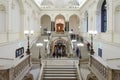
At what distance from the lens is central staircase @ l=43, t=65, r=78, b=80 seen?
16.6 metres

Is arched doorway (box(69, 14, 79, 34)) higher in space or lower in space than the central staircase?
higher

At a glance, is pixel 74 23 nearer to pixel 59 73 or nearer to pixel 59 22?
pixel 59 22

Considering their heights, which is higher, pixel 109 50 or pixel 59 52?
pixel 109 50

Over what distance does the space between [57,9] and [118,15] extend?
85.1 feet

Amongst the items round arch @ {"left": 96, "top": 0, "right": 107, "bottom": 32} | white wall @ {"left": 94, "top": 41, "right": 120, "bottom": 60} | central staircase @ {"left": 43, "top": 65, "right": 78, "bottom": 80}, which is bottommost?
central staircase @ {"left": 43, "top": 65, "right": 78, "bottom": 80}

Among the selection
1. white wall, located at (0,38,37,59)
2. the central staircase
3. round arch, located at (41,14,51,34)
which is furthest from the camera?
round arch, located at (41,14,51,34)

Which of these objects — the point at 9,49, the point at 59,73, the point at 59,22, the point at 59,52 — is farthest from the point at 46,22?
the point at 59,73

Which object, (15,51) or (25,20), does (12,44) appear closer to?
(15,51)

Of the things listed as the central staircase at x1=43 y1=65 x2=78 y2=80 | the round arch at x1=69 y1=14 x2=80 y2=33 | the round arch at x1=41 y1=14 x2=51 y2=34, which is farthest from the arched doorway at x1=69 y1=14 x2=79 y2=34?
the central staircase at x1=43 y1=65 x2=78 y2=80

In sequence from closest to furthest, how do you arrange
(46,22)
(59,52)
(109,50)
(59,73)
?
(59,73) → (109,50) → (59,52) → (46,22)

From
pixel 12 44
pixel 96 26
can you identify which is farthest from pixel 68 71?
pixel 96 26

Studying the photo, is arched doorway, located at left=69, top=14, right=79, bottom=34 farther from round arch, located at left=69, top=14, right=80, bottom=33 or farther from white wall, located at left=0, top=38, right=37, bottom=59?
white wall, located at left=0, top=38, right=37, bottom=59

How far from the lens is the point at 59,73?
57.6 feet

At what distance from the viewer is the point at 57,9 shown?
4303 cm
